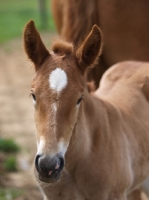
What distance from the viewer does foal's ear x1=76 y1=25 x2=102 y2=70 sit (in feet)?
11.1

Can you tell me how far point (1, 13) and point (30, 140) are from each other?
40.5ft

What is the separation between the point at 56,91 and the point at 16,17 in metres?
14.7

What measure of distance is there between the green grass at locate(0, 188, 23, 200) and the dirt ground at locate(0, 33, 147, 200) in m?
0.05

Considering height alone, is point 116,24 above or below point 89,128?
below

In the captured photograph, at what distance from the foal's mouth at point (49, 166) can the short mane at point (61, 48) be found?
0.68m

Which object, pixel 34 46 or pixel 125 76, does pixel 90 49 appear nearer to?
pixel 34 46

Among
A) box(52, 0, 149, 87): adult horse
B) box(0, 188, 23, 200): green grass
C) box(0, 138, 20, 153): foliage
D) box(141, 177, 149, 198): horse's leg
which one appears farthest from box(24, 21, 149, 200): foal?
box(0, 138, 20, 153): foliage

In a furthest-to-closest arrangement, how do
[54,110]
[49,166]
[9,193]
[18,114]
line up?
[18,114] → [9,193] → [54,110] → [49,166]

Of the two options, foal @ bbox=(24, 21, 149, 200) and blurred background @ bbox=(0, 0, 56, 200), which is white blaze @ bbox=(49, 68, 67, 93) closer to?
foal @ bbox=(24, 21, 149, 200)

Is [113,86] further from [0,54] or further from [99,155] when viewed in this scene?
A: [0,54]

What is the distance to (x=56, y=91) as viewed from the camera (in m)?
3.18

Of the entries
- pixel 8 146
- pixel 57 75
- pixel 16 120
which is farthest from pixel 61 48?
pixel 16 120

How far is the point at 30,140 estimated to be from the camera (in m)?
6.99

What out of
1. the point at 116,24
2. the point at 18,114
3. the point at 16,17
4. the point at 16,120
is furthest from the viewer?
the point at 16,17
